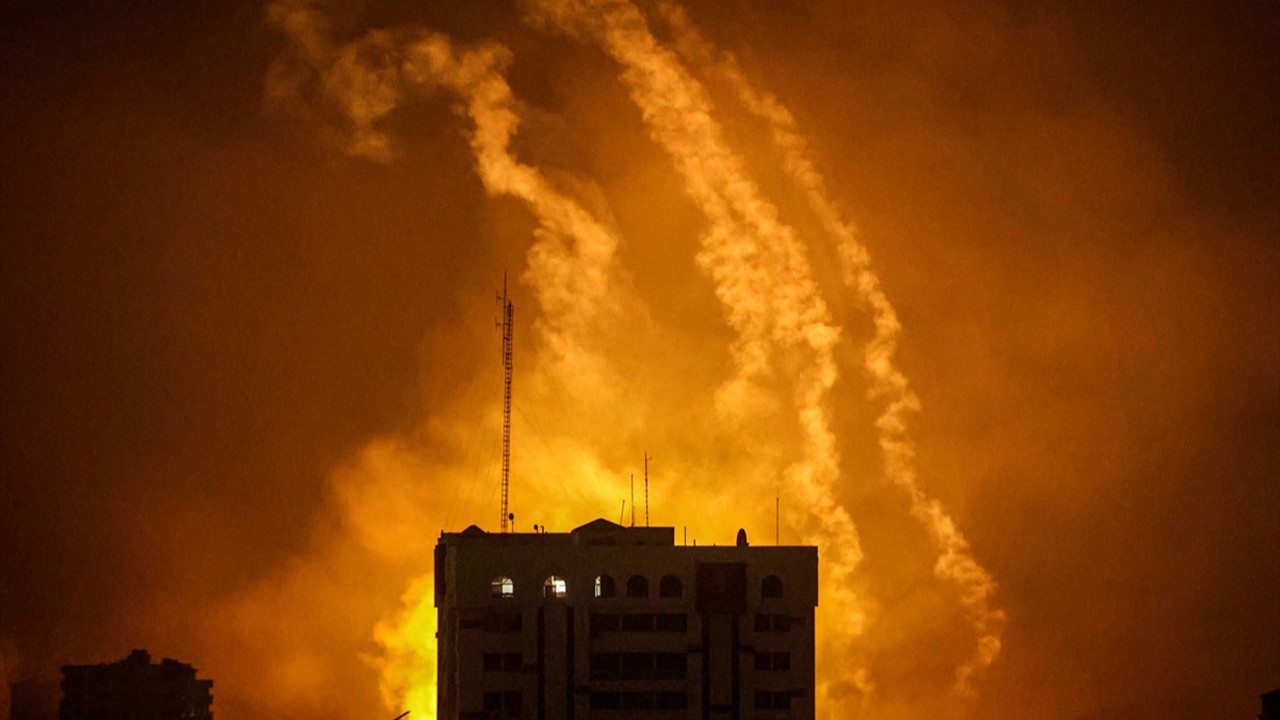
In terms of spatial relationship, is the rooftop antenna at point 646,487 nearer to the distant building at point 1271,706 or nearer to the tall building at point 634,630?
the tall building at point 634,630

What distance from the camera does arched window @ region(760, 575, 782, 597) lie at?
290 feet

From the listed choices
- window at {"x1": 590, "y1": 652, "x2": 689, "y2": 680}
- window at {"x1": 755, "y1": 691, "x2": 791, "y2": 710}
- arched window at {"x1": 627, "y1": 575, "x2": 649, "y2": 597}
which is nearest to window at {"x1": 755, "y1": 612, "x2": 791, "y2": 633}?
window at {"x1": 755, "y1": 691, "x2": 791, "y2": 710}

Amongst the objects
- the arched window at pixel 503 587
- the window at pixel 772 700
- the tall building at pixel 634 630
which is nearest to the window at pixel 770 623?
the tall building at pixel 634 630

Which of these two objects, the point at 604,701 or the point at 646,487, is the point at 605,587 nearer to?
the point at 604,701

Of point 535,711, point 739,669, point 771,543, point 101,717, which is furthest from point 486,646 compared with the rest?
point 101,717

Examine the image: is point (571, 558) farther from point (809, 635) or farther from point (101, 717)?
Answer: point (101, 717)

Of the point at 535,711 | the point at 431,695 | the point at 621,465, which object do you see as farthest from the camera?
the point at 621,465

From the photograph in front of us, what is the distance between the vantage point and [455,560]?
88.2 meters

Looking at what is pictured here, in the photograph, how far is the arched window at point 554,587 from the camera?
87.6 metres

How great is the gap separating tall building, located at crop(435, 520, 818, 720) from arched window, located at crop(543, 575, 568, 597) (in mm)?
37

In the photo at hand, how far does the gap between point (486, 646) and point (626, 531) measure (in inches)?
283

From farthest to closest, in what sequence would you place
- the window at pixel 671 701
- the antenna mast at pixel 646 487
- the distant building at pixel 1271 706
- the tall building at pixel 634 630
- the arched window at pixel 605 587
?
the antenna mast at pixel 646 487 < the arched window at pixel 605 587 < the window at pixel 671 701 < the tall building at pixel 634 630 < the distant building at pixel 1271 706

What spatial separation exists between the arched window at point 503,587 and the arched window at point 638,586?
433cm

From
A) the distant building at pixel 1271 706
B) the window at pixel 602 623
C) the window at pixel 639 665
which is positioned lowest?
the distant building at pixel 1271 706
